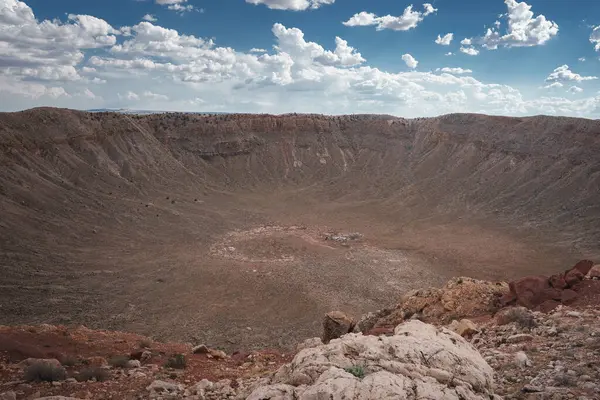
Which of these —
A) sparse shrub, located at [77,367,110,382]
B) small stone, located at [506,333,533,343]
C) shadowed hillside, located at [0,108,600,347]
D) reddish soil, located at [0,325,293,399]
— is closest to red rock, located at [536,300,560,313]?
small stone, located at [506,333,533,343]

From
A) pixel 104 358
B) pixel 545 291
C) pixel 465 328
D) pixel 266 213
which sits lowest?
pixel 266 213

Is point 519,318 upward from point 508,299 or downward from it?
upward

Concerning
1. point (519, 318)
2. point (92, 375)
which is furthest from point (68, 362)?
point (519, 318)

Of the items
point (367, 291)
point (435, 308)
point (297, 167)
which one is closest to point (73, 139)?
point (297, 167)

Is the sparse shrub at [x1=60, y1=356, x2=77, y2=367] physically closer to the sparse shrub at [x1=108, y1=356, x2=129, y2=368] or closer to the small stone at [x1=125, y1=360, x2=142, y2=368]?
the sparse shrub at [x1=108, y1=356, x2=129, y2=368]

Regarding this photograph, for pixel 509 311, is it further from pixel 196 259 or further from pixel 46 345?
pixel 196 259

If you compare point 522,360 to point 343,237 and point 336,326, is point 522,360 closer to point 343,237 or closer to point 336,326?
point 336,326
